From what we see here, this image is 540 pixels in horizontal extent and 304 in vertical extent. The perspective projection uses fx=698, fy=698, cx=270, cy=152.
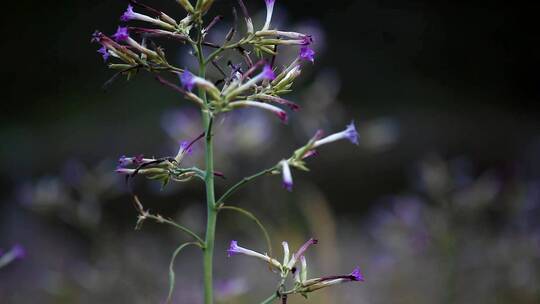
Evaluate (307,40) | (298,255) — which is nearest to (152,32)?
(307,40)

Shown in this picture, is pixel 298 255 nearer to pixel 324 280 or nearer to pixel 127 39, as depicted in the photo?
pixel 324 280

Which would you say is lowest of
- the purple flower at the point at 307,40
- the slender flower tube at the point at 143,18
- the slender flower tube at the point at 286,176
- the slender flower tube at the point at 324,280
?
the slender flower tube at the point at 324,280

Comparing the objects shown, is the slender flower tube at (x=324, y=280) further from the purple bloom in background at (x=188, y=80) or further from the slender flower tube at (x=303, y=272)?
the purple bloom in background at (x=188, y=80)

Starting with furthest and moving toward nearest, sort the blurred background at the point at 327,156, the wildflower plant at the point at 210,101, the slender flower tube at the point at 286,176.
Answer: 1. the blurred background at the point at 327,156
2. the wildflower plant at the point at 210,101
3. the slender flower tube at the point at 286,176

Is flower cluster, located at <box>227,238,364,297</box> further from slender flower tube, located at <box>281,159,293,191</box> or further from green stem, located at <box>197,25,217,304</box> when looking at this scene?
slender flower tube, located at <box>281,159,293,191</box>

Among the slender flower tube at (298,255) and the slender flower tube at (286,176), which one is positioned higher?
the slender flower tube at (286,176)

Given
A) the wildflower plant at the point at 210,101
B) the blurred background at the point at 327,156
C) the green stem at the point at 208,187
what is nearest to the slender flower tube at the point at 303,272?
the wildflower plant at the point at 210,101

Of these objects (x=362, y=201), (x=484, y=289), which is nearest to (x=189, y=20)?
(x=484, y=289)

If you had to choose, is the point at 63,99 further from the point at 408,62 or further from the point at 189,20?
the point at 189,20
